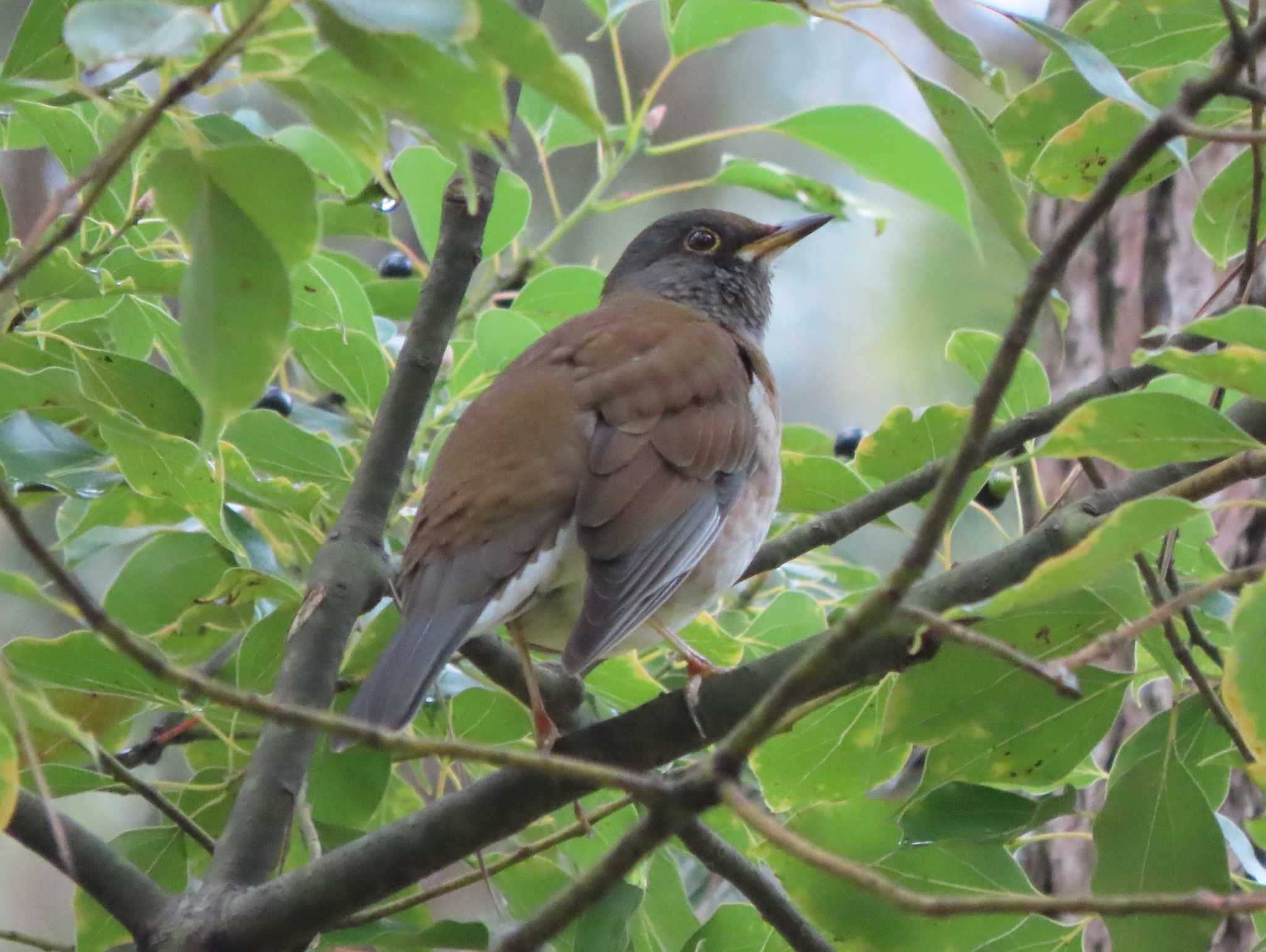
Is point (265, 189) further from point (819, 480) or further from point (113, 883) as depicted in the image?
point (819, 480)

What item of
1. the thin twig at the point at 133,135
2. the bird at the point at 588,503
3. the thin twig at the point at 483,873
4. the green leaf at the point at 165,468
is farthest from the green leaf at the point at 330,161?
the thin twig at the point at 133,135

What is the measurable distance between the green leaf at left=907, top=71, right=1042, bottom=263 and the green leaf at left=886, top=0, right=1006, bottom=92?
57 millimetres

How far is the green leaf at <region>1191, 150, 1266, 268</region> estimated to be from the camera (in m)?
3.09

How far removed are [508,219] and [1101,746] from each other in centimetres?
279

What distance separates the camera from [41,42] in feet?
8.61

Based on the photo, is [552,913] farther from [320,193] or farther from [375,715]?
[320,193]

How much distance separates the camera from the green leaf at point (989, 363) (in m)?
3.45

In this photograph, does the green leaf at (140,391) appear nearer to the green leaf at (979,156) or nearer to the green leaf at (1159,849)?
the green leaf at (979,156)

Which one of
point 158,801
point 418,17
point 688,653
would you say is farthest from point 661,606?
point 418,17

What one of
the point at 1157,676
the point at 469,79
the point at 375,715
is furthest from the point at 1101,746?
the point at 469,79

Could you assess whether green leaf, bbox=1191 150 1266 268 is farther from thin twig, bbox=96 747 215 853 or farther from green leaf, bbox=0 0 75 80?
thin twig, bbox=96 747 215 853

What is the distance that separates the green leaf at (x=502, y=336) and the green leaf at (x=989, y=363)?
41.7 inches

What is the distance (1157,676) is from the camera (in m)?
2.77

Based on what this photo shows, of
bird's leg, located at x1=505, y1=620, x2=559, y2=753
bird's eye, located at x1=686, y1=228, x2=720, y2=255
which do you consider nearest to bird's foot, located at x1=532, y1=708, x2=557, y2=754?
bird's leg, located at x1=505, y1=620, x2=559, y2=753
